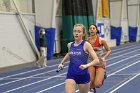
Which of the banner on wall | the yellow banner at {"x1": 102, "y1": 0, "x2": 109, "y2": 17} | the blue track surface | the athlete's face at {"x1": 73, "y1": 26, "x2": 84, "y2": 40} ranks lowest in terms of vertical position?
the blue track surface

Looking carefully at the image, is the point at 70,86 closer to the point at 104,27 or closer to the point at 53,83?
the point at 53,83

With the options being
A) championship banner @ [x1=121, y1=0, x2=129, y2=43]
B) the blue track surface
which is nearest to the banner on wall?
championship banner @ [x1=121, y1=0, x2=129, y2=43]

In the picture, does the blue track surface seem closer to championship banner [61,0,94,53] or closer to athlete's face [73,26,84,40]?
athlete's face [73,26,84,40]

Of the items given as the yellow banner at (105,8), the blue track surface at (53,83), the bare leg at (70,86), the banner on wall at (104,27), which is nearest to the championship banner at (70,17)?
the banner on wall at (104,27)

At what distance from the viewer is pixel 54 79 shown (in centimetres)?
Result: 1159

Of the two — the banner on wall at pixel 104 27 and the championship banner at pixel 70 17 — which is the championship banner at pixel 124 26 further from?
the championship banner at pixel 70 17

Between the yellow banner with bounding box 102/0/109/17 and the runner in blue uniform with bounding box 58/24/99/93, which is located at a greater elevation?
the yellow banner with bounding box 102/0/109/17

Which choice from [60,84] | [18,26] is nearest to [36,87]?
[60,84]

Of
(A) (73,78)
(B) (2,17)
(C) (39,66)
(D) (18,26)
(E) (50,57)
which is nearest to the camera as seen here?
(A) (73,78)

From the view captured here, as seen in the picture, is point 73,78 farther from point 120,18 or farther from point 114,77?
point 120,18

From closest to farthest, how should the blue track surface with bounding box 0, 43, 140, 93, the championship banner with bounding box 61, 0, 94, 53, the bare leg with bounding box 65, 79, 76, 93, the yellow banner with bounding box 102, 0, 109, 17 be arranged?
1. the bare leg with bounding box 65, 79, 76, 93
2. the blue track surface with bounding box 0, 43, 140, 93
3. the championship banner with bounding box 61, 0, 94, 53
4. the yellow banner with bounding box 102, 0, 109, 17

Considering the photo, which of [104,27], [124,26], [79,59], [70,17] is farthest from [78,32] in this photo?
[124,26]

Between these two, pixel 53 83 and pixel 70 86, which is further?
pixel 53 83

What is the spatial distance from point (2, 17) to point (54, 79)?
21.5 feet
